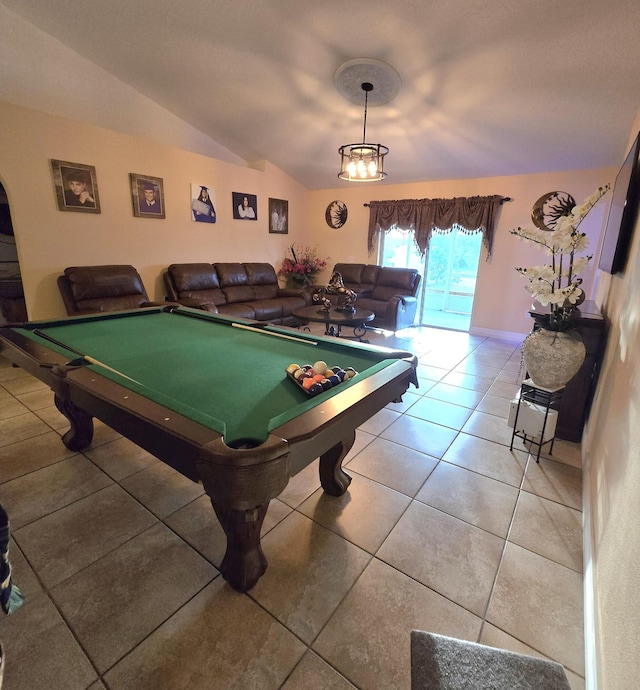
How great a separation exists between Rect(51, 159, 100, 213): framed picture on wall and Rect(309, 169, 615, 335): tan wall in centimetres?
411

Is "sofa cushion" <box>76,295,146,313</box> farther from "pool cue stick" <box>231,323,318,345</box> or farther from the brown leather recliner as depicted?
"pool cue stick" <box>231,323,318,345</box>

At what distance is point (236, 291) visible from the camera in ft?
18.2

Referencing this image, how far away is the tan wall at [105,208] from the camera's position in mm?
3650

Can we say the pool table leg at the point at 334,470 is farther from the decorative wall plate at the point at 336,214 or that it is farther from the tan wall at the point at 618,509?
the decorative wall plate at the point at 336,214

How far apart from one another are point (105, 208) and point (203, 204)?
1410mm

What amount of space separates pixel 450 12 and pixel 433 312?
538 cm

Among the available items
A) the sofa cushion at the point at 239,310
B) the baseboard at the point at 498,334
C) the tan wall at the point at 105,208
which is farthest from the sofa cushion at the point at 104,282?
the baseboard at the point at 498,334

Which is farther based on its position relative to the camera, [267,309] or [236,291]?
[236,291]

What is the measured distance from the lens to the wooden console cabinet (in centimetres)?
252

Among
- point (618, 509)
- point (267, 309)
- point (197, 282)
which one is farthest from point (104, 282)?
point (618, 509)

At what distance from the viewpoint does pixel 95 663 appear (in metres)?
1.19

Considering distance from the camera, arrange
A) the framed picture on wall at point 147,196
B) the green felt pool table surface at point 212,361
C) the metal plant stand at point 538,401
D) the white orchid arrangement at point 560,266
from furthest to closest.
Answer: the framed picture on wall at point 147,196, the metal plant stand at point 538,401, the white orchid arrangement at point 560,266, the green felt pool table surface at point 212,361

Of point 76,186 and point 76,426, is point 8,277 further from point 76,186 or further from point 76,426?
point 76,426

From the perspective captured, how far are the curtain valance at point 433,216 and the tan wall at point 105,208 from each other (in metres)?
2.23
